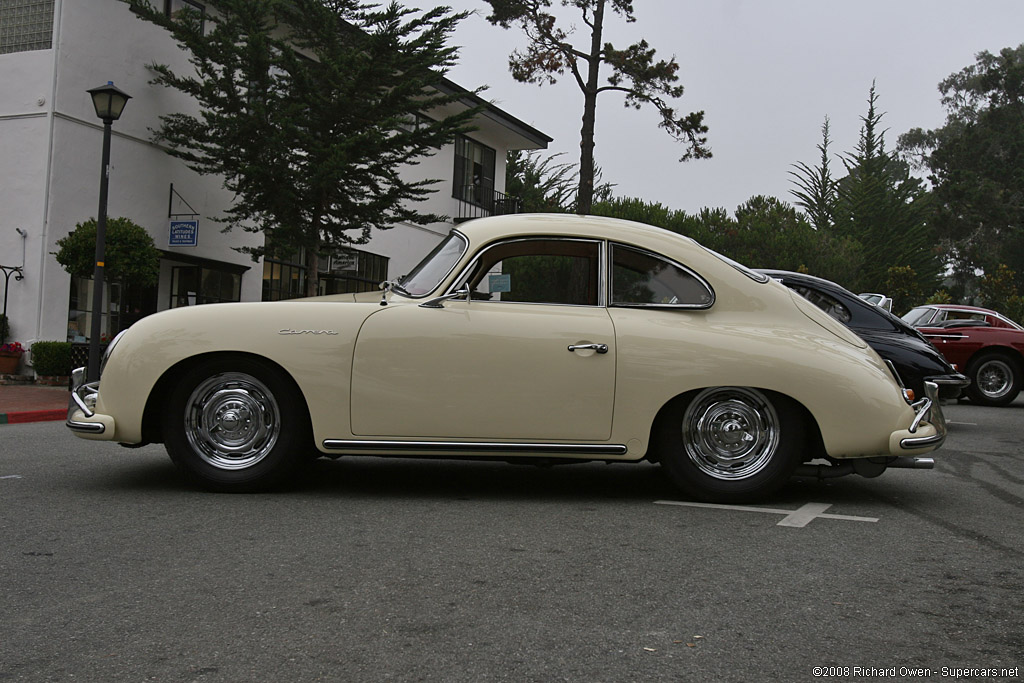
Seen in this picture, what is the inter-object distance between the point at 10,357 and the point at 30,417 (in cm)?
566

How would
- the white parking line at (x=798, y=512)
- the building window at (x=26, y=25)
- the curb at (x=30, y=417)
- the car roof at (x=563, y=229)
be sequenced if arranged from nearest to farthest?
the white parking line at (x=798, y=512) < the car roof at (x=563, y=229) < the curb at (x=30, y=417) < the building window at (x=26, y=25)

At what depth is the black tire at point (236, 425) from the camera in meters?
5.23

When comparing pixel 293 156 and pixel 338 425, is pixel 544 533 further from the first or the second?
pixel 293 156

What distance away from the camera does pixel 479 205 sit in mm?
31906

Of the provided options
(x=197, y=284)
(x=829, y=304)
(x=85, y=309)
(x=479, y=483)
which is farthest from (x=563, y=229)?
(x=197, y=284)

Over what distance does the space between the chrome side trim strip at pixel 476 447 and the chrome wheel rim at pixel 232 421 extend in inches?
15.6

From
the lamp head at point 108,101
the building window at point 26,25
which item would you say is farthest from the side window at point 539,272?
the building window at point 26,25

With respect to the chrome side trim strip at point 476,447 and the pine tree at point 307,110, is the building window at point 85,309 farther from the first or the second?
the chrome side trim strip at point 476,447

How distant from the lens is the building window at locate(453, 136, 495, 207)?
101 ft

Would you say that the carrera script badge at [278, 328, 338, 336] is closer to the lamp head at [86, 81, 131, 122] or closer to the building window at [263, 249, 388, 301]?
the lamp head at [86, 81, 131, 122]

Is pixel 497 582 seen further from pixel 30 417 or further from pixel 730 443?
pixel 30 417

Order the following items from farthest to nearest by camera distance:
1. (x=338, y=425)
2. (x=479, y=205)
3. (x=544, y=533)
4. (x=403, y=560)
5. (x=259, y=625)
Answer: (x=479, y=205) → (x=338, y=425) → (x=544, y=533) → (x=403, y=560) → (x=259, y=625)

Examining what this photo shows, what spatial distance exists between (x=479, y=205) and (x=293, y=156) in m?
13.8

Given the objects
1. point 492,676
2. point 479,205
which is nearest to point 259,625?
point 492,676
